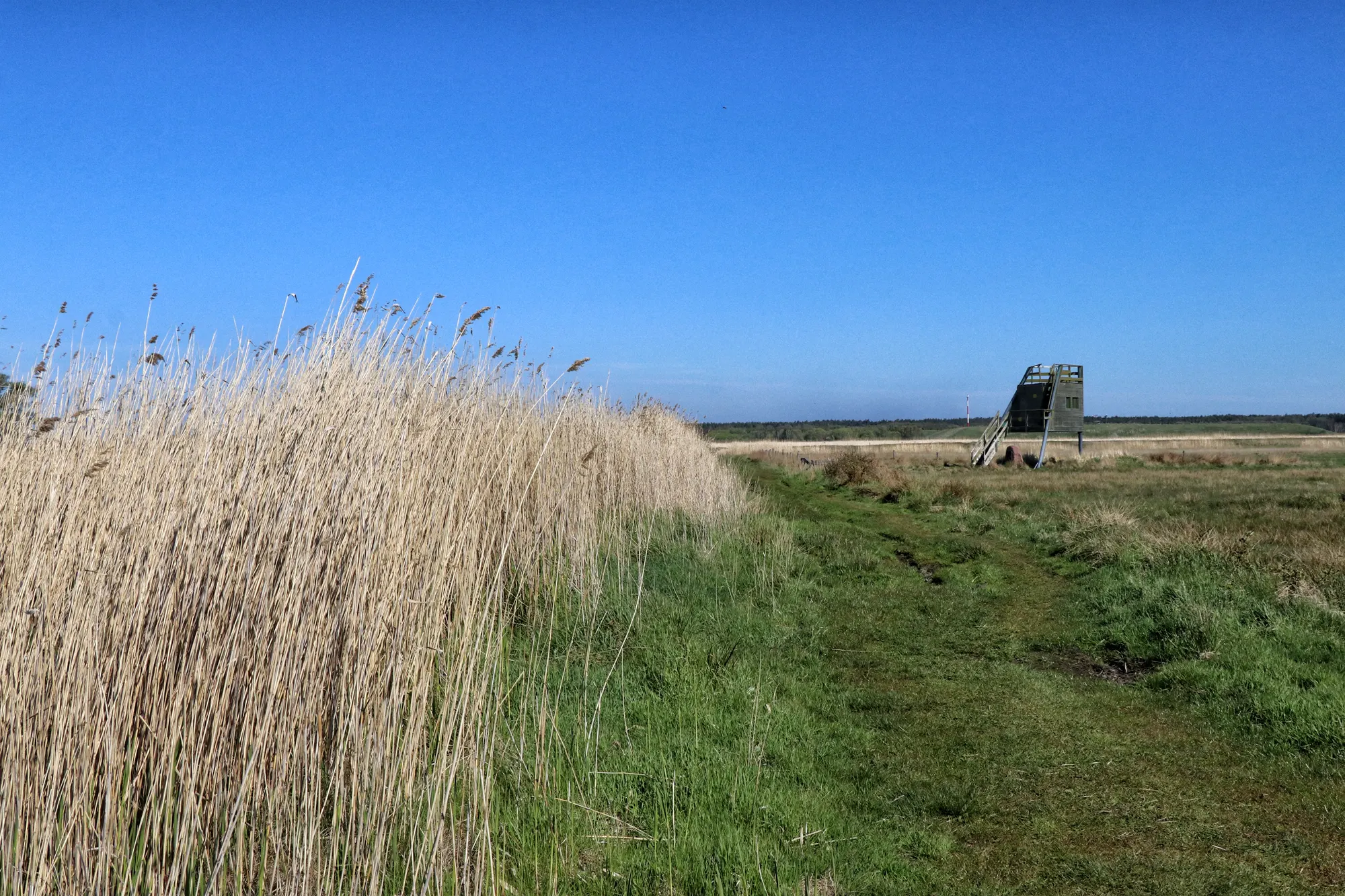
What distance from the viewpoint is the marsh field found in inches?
116

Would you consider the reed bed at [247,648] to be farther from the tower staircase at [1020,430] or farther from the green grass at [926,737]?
the tower staircase at [1020,430]

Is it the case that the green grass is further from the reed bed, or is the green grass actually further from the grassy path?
the reed bed

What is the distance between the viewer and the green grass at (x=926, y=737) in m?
3.72

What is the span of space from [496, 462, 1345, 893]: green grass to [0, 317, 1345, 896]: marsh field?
0.02 meters

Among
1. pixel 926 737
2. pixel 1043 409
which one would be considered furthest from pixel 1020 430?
pixel 926 737

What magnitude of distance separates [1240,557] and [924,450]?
34378 millimetres

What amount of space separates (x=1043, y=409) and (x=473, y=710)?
34410 mm

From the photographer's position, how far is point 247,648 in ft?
10.0

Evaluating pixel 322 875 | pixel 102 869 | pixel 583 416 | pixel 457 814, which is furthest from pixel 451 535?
pixel 583 416

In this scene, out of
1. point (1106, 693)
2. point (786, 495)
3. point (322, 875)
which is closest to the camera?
point (322, 875)

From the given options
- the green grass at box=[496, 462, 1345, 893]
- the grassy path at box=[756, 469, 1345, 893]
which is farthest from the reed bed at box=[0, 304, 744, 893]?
the grassy path at box=[756, 469, 1345, 893]

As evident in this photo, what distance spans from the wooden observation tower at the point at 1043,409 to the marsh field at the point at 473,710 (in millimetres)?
28035

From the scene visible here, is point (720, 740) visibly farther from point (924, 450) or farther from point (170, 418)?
point (924, 450)

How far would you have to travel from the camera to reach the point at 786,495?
773 inches
